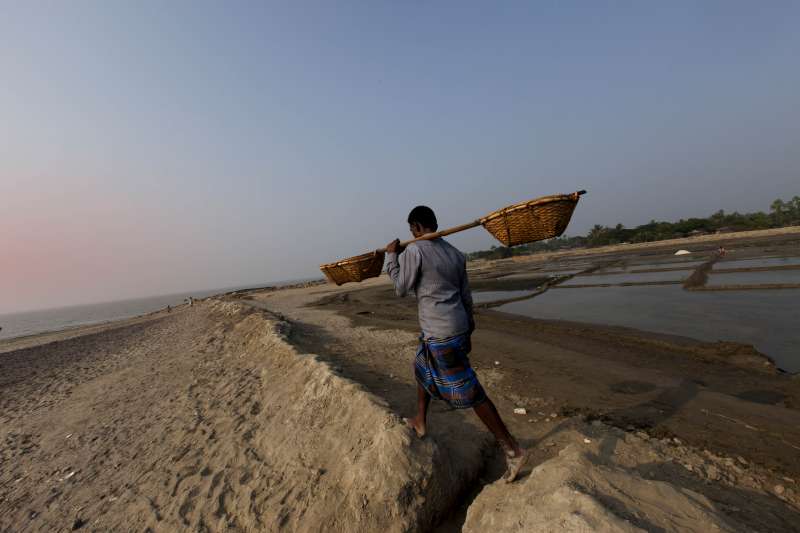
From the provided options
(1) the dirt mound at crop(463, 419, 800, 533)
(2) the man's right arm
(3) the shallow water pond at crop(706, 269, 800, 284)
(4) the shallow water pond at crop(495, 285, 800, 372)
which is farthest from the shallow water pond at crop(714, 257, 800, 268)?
(2) the man's right arm

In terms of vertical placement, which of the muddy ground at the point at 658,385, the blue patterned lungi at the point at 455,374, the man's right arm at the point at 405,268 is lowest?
the muddy ground at the point at 658,385

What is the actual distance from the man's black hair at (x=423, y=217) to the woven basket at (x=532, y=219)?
54cm

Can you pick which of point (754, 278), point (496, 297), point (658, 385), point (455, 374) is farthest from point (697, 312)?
point (455, 374)

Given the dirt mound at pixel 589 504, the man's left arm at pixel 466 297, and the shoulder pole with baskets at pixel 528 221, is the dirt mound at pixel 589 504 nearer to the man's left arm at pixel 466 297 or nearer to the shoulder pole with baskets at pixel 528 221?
the man's left arm at pixel 466 297

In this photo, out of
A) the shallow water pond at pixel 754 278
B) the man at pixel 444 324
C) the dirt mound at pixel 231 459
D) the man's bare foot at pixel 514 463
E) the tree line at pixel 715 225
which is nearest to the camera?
the man's bare foot at pixel 514 463

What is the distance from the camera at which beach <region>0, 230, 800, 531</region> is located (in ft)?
7.26

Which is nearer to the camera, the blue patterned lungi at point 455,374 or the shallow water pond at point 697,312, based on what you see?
the blue patterned lungi at point 455,374

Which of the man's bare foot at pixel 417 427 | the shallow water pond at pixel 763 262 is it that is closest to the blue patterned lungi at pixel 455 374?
the man's bare foot at pixel 417 427

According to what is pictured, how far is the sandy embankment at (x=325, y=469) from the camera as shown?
1.95m

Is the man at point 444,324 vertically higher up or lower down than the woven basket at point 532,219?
lower down

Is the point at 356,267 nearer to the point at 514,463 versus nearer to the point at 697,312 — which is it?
the point at 514,463

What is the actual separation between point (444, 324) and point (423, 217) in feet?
3.23

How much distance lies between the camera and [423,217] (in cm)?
300

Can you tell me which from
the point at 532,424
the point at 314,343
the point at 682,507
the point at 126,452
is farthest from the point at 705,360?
the point at 126,452
